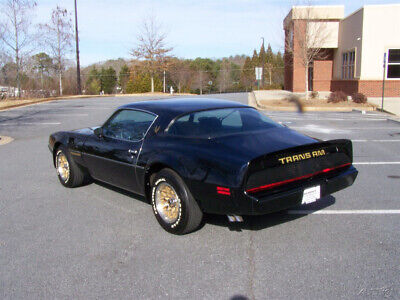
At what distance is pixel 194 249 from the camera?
4.00 metres

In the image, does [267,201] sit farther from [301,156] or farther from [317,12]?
[317,12]

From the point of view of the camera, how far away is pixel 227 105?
5234mm

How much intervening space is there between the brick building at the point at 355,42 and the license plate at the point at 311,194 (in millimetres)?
17047

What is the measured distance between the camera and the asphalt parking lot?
329 cm

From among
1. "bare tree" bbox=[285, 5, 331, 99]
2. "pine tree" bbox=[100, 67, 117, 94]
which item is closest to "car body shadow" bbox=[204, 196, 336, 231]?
"bare tree" bbox=[285, 5, 331, 99]

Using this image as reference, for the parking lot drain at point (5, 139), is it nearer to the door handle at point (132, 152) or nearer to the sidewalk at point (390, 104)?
the door handle at point (132, 152)

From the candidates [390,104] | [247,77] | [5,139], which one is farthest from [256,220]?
[247,77]

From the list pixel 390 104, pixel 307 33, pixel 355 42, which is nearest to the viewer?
pixel 390 104

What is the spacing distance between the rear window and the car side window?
1.51ft

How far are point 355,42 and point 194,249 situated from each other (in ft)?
80.3

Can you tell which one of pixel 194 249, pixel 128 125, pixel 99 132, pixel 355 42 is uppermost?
pixel 355 42

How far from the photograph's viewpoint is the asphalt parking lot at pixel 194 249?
3.29 meters

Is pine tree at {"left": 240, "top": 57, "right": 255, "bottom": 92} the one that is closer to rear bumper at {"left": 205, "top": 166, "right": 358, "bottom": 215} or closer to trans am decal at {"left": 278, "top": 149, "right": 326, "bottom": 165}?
trans am decal at {"left": 278, "top": 149, "right": 326, "bottom": 165}

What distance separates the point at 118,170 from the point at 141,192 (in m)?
0.49
